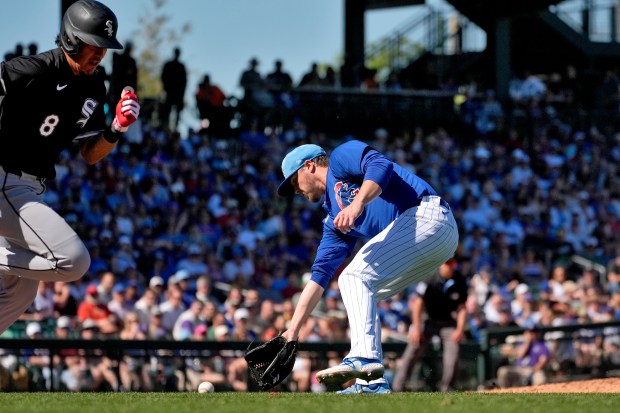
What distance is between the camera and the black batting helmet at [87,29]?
6840 mm

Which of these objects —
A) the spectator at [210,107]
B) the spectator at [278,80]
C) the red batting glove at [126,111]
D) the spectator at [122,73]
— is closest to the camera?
the red batting glove at [126,111]

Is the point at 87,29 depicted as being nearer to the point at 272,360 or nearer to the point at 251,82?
the point at 272,360

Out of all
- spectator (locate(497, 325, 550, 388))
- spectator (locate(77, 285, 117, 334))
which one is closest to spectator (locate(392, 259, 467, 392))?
spectator (locate(497, 325, 550, 388))

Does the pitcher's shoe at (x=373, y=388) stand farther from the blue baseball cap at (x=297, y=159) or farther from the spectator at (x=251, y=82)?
the spectator at (x=251, y=82)

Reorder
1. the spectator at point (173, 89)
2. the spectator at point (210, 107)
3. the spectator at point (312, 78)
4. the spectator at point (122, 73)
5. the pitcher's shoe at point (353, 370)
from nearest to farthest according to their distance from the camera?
the pitcher's shoe at point (353, 370) → the spectator at point (122, 73) → the spectator at point (173, 89) → the spectator at point (210, 107) → the spectator at point (312, 78)

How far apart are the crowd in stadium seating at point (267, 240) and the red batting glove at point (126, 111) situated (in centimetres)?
535

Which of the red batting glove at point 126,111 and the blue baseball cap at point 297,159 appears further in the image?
the blue baseball cap at point 297,159

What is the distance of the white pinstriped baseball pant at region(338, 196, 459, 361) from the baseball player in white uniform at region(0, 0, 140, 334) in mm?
1663

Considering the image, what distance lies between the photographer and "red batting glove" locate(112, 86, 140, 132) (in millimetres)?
7066

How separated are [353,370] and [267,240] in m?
11.7

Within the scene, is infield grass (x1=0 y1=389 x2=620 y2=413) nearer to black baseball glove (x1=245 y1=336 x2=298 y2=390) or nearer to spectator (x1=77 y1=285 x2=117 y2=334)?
black baseball glove (x1=245 y1=336 x2=298 y2=390)

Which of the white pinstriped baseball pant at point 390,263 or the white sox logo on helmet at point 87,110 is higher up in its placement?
the white sox logo on helmet at point 87,110

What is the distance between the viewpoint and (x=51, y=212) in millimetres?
6684

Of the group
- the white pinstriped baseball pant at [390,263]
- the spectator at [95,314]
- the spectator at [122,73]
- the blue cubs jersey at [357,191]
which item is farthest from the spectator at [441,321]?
the spectator at [122,73]
